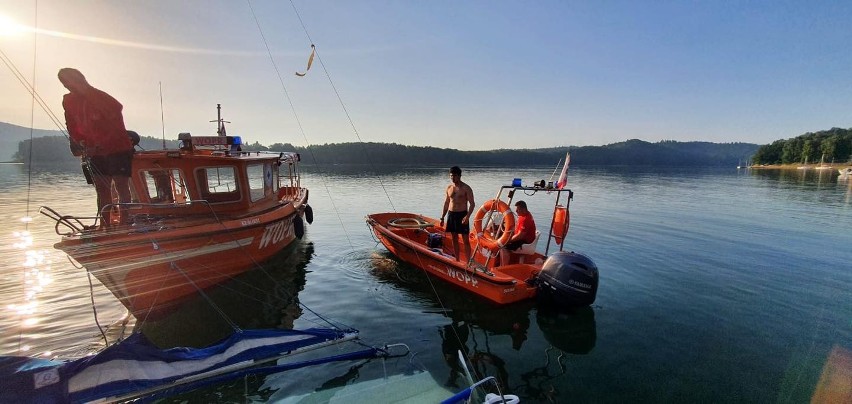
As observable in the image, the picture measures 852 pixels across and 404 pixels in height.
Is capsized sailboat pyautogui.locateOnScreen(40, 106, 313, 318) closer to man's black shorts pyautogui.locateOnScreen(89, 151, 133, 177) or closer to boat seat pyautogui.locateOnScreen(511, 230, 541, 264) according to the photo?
man's black shorts pyautogui.locateOnScreen(89, 151, 133, 177)

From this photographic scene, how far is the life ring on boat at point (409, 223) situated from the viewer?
12.7 metres

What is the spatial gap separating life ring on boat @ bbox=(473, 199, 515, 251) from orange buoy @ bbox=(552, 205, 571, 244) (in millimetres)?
1054

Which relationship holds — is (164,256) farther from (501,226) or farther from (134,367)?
(501,226)

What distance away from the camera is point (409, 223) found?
13242 mm

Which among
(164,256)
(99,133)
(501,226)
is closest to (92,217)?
(164,256)

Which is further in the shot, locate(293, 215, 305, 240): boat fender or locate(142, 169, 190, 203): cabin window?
locate(293, 215, 305, 240): boat fender

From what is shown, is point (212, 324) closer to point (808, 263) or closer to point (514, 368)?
point (514, 368)

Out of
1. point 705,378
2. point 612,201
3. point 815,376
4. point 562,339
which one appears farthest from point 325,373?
point 612,201

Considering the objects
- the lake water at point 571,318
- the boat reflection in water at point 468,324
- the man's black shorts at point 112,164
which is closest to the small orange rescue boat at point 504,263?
the boat reflection in water at point 468,324

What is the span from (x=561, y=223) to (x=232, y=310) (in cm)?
750

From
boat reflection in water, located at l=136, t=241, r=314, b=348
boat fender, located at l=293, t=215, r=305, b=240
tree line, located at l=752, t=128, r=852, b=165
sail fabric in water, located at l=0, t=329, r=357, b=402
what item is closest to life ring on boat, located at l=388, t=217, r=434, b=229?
boat fender, located at l=293, t=215, r=305, b=240

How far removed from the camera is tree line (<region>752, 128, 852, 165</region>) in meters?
98.3

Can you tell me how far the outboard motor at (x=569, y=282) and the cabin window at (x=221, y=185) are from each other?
7833mm

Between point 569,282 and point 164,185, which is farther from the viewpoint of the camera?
point 164,185
